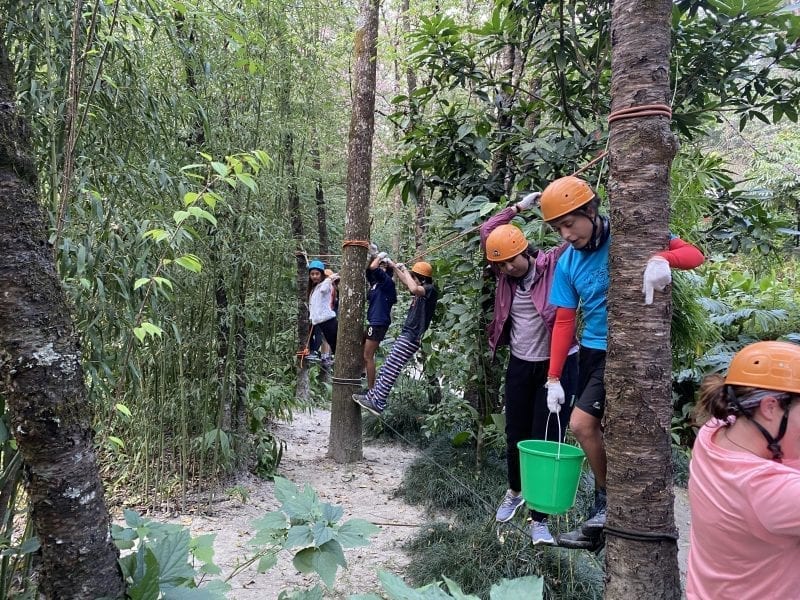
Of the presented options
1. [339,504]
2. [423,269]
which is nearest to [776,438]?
[339,504]

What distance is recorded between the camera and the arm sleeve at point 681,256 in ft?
4.94

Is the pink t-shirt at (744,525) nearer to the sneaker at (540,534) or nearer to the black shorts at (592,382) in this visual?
the black shorts at (592,382)

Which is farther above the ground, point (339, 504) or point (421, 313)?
point (421, 313)

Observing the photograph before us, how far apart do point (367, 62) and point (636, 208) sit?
304 cm

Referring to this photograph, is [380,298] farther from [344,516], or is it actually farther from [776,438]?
[776,438]

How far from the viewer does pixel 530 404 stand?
2.57 m

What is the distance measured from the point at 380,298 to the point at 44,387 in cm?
367

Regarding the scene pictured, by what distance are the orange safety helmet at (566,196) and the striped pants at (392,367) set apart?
2363mm

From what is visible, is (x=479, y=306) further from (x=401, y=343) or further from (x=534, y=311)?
(x=401, y=343)

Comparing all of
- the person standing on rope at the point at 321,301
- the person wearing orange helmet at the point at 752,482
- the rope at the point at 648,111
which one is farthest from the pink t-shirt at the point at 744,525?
the person standing on rope at the point at 321,301

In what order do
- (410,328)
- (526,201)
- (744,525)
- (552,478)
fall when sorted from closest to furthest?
1. (744,525)
2. (552,478)
3. (526,201)
4. (410,328)

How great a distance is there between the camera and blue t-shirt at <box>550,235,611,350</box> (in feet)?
6.81

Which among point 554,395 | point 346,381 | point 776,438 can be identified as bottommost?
point 346,381

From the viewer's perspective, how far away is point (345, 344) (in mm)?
4043
